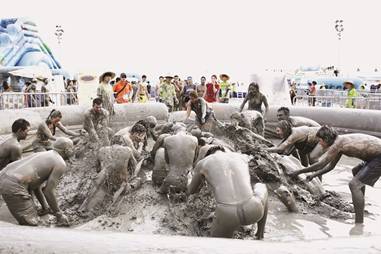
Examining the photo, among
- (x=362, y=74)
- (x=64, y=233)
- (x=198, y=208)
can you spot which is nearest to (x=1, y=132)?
(x=198, y=208)

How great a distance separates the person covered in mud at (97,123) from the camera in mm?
8469

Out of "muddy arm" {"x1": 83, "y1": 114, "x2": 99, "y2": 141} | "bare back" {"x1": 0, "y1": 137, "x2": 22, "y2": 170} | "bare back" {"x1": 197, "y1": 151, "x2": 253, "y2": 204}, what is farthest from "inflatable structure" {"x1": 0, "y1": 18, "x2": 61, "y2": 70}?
"bare back" {"x1": 197, "y1": 151, "x2": 253, "y2": 204}

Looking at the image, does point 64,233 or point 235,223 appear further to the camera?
point 235,223

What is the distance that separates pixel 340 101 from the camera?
14039 millimetres

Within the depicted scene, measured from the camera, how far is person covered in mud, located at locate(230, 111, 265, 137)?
30.1 feet

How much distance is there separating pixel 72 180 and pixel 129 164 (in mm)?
1667

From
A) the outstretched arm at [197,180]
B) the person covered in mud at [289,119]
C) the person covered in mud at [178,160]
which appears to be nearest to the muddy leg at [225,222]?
the outstretched arm at [197,180]

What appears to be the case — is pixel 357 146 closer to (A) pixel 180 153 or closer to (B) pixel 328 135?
(B) pixel 328 135

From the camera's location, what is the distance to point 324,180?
7758mm

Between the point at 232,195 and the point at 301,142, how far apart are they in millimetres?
3472

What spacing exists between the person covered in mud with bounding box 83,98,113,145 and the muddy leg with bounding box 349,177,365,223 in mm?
5113

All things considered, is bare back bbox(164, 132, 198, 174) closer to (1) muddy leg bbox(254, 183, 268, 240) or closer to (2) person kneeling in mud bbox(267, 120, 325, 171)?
(1) muddy leg bbox(254, 183, 268, 240)

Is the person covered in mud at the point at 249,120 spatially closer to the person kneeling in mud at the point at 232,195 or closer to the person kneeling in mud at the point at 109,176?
the person kneeling in mud at the point at 109,176

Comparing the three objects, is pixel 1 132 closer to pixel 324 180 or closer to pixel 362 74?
pixel 324 180
